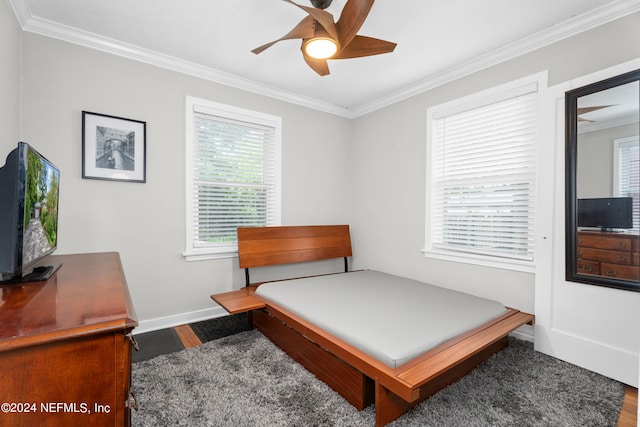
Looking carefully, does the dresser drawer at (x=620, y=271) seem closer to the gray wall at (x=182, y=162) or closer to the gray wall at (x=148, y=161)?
the gray wall at (x=182, y=162)

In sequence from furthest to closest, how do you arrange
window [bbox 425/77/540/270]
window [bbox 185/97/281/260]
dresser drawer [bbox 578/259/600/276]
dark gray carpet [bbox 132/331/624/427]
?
window [bbox 185/97/281/260] < window [bbox 425/77/540/270] < dresser drawer [bbox 578/259/600/276] < dark gray carpet [bbox 132/331/624/427]

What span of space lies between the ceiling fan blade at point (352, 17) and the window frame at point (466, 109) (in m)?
1.61

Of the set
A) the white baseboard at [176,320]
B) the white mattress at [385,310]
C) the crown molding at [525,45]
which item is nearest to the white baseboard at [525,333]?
the white mattress at [385,310]

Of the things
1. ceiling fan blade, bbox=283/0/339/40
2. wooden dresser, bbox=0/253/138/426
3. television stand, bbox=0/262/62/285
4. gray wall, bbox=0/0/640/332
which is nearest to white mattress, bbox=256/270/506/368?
gray wall, bbox=0/0/640/332

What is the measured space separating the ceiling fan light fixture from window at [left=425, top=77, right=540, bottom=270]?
5.22 ft

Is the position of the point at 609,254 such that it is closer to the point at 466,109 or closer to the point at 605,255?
the point at 605,255

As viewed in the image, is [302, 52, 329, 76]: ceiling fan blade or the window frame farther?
the window frame

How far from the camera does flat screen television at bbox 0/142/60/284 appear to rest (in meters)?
1.01

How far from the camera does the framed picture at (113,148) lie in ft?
8.09

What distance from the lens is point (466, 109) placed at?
293 centimetres

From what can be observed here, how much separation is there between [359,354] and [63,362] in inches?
A: 51.8

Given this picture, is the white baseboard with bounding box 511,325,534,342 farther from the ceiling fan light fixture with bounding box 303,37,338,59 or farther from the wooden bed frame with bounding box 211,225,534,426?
the ceiling fan light fixture with bounding box 303,37,338,59

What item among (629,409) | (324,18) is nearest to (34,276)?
(324,18)

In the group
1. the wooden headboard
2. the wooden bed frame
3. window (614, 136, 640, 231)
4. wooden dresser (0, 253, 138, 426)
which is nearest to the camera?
wooden dresser (0, 253, 138, 426)
